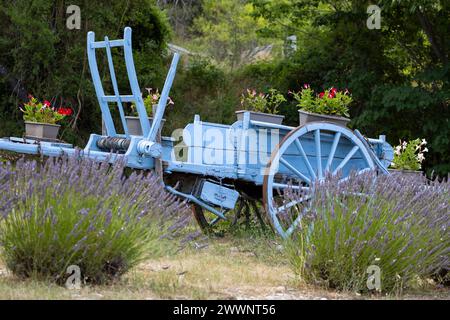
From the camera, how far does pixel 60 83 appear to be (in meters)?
12.6

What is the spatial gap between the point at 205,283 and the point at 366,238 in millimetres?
1096

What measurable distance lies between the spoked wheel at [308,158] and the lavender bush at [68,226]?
2333 mm

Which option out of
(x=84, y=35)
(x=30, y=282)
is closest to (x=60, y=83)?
(x=84, y=35)

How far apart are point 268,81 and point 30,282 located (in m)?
12.3

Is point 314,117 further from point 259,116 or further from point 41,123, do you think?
point 41,123

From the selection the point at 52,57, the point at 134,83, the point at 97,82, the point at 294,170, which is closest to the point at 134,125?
the point at 97,82

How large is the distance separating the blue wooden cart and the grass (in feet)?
2.31

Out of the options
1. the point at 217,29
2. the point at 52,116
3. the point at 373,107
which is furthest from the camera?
the point at 217,29

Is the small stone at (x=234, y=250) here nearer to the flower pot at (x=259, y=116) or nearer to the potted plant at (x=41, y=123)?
the flower pot at (x=259, y=116)

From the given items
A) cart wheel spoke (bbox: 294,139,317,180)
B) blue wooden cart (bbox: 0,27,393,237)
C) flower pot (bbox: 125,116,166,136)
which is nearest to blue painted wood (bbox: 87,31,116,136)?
blue wooden cart (bbox: 0,27,393,237)

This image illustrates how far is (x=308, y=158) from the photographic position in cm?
744

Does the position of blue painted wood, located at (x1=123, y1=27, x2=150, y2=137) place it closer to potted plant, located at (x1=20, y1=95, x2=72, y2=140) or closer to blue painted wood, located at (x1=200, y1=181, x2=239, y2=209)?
blue painted wood, located at (x1=200, y1=181, x2=239, y2=209)

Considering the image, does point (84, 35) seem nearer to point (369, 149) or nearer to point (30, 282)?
point (369, 149)
